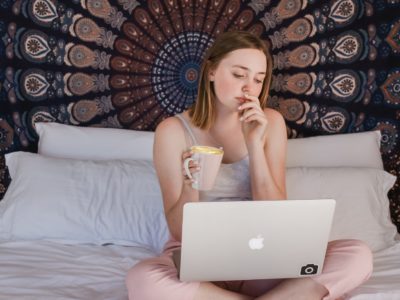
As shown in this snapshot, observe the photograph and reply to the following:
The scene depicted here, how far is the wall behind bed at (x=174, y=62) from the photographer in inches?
78.2

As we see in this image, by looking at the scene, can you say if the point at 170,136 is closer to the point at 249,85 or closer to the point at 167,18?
the point at 249,85

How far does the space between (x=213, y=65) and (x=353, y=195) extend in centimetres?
72

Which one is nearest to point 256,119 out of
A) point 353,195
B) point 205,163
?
point 205,163

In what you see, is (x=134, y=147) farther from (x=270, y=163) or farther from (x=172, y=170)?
(x=270, y=163)

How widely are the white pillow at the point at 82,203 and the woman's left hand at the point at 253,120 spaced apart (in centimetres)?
49

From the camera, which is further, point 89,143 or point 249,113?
point 89,143

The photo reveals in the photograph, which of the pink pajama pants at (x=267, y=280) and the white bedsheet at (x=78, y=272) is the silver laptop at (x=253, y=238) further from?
the white bedsheet at (x=78, y=272)

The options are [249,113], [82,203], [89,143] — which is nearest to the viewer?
[249,113]

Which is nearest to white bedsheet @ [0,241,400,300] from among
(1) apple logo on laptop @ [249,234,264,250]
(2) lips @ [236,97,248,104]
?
(1) apple logo on laptop @ [249,234,264,250]

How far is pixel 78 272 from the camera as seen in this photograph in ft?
4.55

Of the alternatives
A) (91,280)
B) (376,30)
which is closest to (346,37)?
(376,30)

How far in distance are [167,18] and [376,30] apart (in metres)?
0.93

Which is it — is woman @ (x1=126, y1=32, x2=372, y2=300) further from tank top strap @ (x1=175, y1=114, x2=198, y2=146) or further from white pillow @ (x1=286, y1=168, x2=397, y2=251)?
white pillow @ (x1=286, y1=168, x2=397, y2=251)

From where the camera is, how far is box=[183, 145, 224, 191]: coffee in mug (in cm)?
115
